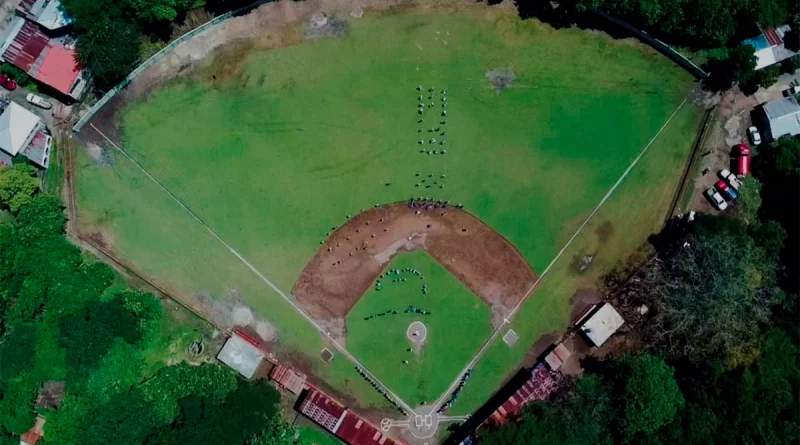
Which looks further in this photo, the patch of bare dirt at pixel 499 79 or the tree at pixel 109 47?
the patch of bare dirt at pixel 499 79

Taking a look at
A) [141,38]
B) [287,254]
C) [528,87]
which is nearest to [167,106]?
[141,38]

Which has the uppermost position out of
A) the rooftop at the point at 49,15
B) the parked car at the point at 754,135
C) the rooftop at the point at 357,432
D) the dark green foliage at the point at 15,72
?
the rooftop at the point at 49,15

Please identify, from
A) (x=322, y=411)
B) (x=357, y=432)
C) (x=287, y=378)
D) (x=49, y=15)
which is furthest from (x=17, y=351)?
(x=357, y=432)

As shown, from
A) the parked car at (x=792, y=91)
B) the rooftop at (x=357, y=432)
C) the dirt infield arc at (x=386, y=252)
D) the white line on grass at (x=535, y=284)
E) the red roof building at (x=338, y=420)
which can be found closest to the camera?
the red roof building at (x=338, y=420)

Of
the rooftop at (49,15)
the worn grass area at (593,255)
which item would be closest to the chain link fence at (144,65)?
the rooftop at (49,15)

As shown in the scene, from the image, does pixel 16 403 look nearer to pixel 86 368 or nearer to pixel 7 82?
pixel 86 368

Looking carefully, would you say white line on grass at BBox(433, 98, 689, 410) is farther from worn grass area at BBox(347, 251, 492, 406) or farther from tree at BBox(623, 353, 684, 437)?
tree at BBox(623, 353, 684, 437)

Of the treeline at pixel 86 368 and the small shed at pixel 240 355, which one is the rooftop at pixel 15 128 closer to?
the treeline at pixel 86 368
